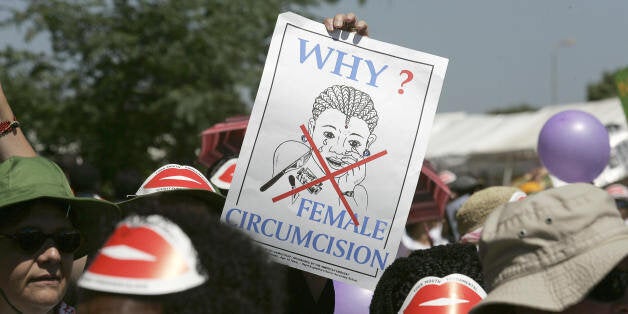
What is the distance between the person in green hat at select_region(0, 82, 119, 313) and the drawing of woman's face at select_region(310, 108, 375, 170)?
0.71 metres

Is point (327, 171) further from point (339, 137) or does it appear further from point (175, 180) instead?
point (175, 180)

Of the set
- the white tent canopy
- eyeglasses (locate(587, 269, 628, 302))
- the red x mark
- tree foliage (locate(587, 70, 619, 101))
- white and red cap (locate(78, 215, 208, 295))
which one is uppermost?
eyeglasses (locate(587, 269, 628, 302))

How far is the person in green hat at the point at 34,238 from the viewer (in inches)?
117

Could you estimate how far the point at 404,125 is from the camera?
3256 mm

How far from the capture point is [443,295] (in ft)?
9.91

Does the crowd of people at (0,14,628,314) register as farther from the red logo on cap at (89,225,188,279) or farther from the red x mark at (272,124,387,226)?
the red x mark at (272,124,387,226)

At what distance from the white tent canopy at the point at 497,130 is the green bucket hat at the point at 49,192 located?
16.1 metres

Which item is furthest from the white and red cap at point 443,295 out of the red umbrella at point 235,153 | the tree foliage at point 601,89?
the tree foliage at point 601,89

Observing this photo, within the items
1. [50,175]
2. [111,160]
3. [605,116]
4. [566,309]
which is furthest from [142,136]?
[566,309]

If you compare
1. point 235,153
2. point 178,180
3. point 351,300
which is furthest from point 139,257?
point 235,153

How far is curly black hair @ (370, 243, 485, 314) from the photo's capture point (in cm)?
309

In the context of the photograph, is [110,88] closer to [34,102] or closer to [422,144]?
[34,102]

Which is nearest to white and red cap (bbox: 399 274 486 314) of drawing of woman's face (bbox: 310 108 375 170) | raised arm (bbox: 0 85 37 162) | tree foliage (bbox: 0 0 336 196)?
drawing of woman's face (bbox: 310 108 375 170)

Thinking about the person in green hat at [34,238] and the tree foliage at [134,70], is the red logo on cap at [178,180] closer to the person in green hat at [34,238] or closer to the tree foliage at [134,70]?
the person in green hat at [34,238]
